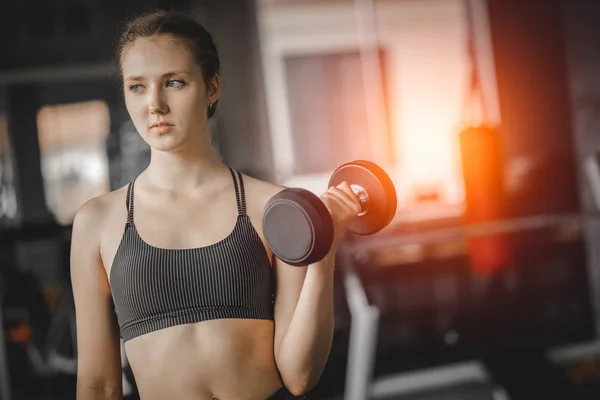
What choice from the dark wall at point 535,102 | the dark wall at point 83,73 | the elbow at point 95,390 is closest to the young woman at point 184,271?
the elbow at point 95,390

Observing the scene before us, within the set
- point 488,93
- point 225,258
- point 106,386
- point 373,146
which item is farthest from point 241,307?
point 488,93

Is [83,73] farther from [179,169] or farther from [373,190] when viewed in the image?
[373,190]

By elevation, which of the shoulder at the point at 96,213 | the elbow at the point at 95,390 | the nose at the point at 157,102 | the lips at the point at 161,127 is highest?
the nose at the point at 157,102

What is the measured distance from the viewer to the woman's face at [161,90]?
732 millimetres

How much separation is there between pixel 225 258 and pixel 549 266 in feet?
10.5

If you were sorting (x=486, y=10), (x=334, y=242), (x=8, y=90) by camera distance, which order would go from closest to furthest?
1. (x=334, y=242)
2. (x=8, y=90)
3. (x=486, y=10)

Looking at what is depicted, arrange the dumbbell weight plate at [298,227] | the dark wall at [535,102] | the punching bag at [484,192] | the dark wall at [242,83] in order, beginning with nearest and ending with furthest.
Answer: the dumbbell weight plate at [298,227] < the punching bag at [484,192] < the dark wall at [242,83] < the dark wall at [535,102]

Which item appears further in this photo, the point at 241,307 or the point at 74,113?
the point at 74,113

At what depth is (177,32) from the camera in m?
0.75

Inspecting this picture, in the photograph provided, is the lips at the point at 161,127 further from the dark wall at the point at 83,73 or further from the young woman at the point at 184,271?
the dark wall at the point at 83,73

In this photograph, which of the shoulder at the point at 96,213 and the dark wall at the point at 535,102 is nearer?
the shoulder at the point at 96,213

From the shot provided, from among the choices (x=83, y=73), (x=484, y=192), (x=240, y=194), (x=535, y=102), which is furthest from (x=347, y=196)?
(x=535, y=102)

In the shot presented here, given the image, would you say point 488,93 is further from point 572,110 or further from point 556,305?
point 556,305

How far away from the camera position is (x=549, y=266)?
3.55 meters
